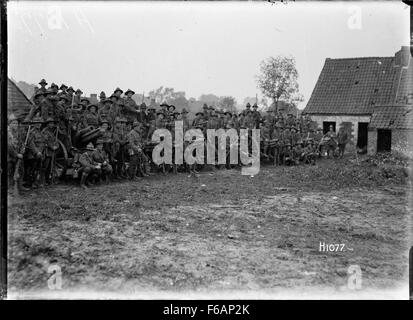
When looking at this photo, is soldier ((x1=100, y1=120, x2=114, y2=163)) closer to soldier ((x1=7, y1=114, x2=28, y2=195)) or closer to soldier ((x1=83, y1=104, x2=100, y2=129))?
soldier ((x1=83, y1=104, x2=100, y2=129))

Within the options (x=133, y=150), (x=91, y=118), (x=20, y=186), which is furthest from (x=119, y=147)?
(x=20, y=186)

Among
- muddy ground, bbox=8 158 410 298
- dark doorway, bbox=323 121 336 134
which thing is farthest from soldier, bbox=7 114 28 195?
dark doorway, bbox=323 121 336 134

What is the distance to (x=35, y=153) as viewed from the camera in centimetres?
948

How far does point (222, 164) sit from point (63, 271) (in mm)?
10913

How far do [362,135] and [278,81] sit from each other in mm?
6354


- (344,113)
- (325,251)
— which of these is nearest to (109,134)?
(325,251)

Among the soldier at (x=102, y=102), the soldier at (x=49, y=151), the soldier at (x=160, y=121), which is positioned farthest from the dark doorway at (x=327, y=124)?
the soldier at (x=49, y=151)

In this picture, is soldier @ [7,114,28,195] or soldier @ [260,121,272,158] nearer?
soldier @ [7,114,28,195]

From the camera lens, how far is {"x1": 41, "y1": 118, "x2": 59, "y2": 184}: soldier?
32.8 feet

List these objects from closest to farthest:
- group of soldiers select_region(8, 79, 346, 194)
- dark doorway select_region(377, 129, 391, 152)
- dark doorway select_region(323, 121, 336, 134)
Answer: group of soldiers select_region(8, 79, 346, 194) → dark doorway select_region(377, 129, 391, 152) → dark doorway select_region(323, 121, 336, 134)

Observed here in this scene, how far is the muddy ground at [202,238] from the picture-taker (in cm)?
517

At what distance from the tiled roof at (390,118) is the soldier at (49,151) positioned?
1454 cm

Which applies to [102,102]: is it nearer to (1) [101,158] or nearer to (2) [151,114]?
(2) [151,114]

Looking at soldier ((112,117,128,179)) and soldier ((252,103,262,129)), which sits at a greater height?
soldier ((252,103,262,129))
